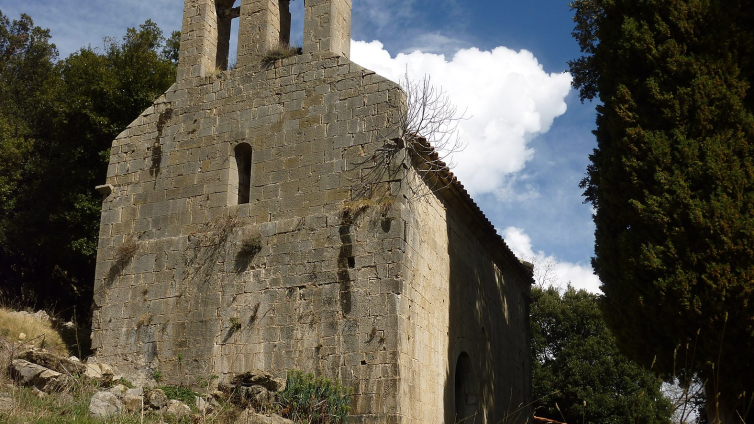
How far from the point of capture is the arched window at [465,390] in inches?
504

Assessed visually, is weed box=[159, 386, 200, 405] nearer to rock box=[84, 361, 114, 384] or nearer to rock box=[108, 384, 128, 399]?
rock box=[84, 361, 114, 384]

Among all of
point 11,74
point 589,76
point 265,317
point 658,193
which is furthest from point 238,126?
point 11,74

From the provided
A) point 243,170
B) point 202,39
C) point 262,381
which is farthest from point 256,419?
point 202,39

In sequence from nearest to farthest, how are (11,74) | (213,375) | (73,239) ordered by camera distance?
1. (213,375)
2. (73,239)
3. (11,74)

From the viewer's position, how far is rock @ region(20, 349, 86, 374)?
925 centimetres

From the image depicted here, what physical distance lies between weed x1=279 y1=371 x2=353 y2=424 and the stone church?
0.18 meters

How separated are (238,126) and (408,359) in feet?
16.1

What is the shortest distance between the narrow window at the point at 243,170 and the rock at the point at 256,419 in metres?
4.15

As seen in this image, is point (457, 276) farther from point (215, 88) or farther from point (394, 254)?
point (215, 88)

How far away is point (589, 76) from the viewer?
15.8m

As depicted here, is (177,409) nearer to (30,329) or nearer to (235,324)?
(235,324)

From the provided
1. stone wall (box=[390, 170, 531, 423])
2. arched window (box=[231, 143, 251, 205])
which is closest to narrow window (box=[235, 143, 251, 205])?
arched window (box=[231, 143, 251, 205])

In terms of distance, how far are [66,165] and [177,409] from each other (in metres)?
11.9

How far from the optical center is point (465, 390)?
42.4ft
